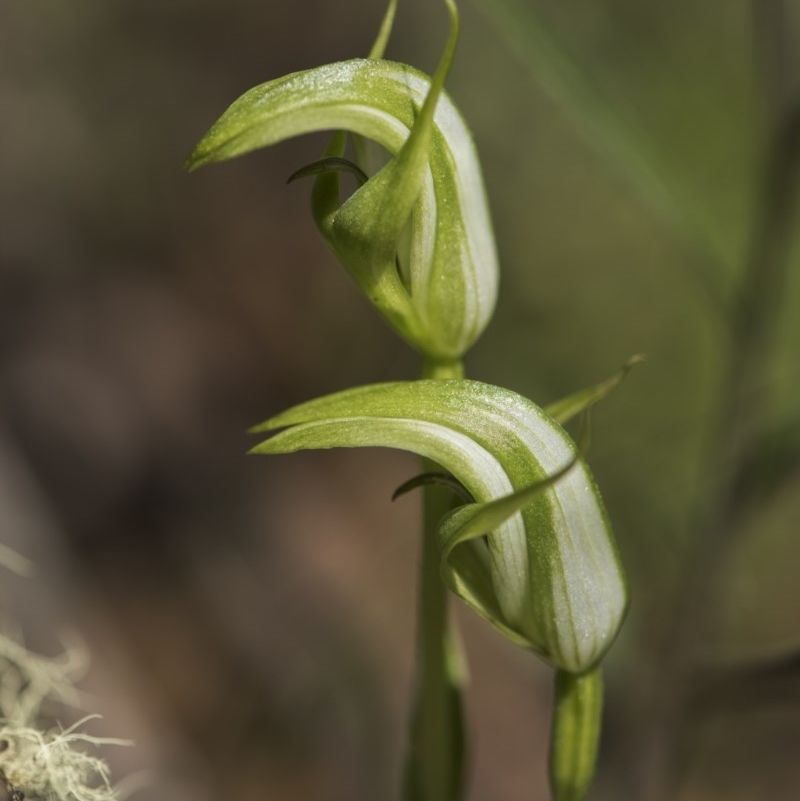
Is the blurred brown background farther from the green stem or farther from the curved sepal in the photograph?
the curved sepal

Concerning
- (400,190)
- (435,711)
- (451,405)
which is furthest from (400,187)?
(435,711)

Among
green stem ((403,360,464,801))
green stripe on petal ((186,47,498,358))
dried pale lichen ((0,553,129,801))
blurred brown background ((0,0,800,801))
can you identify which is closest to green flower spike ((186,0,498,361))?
green stripe on petal ((186,47,498,358))

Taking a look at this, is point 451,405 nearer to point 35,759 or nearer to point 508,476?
point 508,476

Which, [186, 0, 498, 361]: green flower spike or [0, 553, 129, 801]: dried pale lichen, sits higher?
[186, 0, 498, 361]: green flower spike

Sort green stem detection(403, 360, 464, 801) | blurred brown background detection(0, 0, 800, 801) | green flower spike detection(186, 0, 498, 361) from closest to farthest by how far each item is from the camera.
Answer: green flower spike detection(186, 0, 498, 361), green stem detection(403, 360, 464, 801), blurred brown background detection(0, 0, 800, 801)

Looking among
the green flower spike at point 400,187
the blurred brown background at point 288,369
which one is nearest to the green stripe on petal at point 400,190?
the green flower spike at point 400,187

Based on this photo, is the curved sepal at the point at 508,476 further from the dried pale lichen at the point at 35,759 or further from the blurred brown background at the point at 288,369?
the blurred brown background at the point at 288,369

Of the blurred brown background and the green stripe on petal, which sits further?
the blurred brown background

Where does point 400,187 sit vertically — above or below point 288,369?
below
